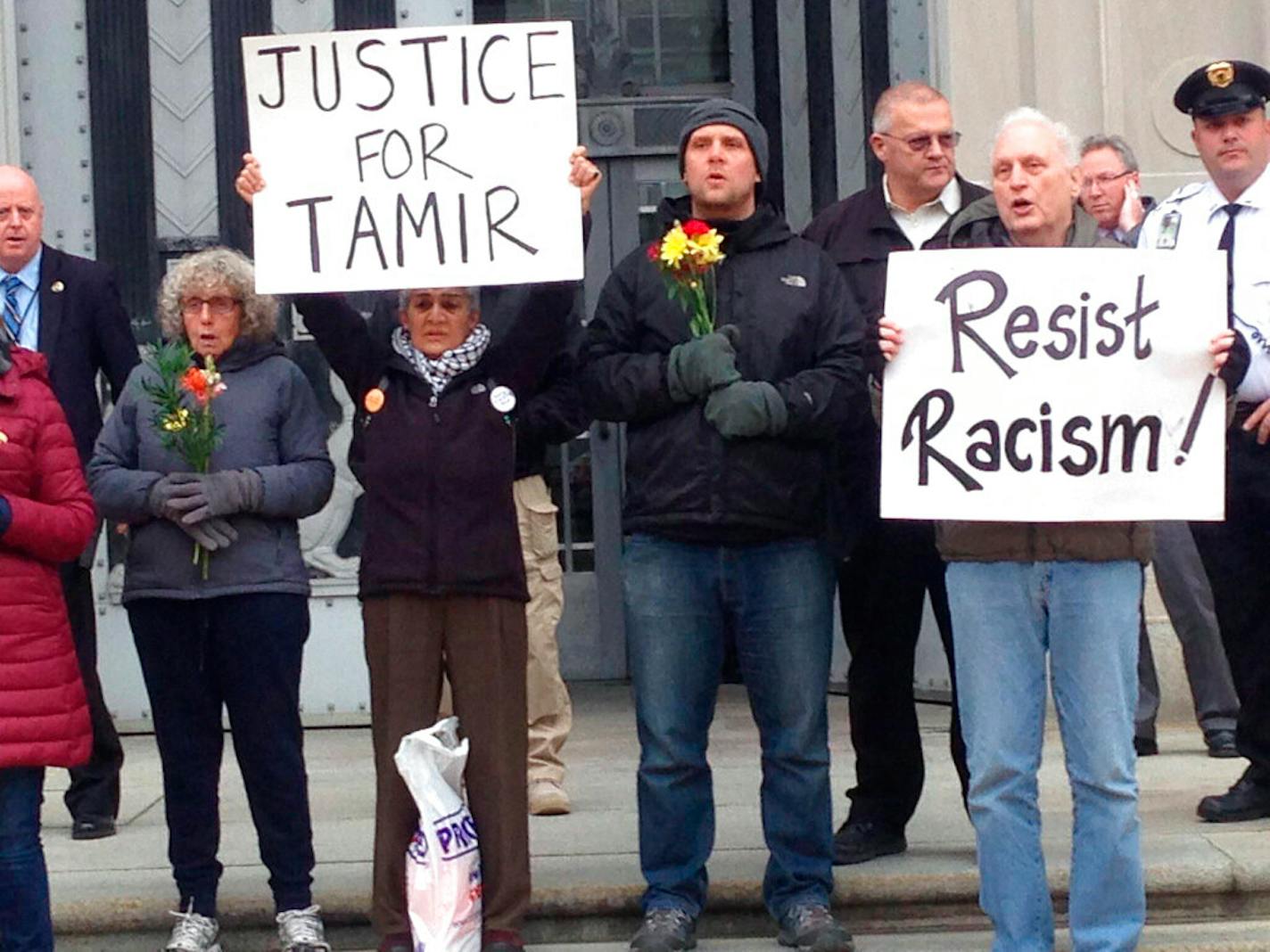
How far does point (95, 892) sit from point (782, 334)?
97.1 inches

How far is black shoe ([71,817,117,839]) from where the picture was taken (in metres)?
7.43

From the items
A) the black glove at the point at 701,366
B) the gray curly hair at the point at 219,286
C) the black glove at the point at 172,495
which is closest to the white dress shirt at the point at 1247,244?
the black glove at the point at 701,366

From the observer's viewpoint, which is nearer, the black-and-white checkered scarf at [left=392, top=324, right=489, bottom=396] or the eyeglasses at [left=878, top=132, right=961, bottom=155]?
the black-and-white checkered scarf at [left=392, top=324, right=489, bottom=396]

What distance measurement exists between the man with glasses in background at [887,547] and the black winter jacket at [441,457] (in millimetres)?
953

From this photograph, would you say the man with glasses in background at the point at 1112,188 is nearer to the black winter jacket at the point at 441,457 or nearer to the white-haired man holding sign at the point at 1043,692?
the white-haired man holding sign at the point at 1043,692

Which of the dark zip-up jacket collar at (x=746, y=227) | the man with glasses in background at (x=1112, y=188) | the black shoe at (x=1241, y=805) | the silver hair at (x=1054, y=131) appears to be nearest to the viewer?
the silver hair at (x=1054, y=131)

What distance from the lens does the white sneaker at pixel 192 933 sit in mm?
6105

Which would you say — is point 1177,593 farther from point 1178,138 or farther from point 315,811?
point 315,811

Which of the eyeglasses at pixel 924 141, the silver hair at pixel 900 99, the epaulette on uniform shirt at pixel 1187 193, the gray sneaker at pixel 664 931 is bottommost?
the gray sneaker at pixel 664 931

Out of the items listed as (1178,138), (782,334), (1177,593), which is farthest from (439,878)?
(1178,138)

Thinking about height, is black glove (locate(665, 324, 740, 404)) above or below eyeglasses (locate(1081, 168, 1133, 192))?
below

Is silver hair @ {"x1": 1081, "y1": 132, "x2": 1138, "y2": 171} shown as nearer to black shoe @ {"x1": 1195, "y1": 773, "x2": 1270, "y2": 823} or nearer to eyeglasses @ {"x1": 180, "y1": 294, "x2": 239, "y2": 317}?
black shoe @ {"x1": 1195, "y1": 773, "x2": 1270, "y2": 823}

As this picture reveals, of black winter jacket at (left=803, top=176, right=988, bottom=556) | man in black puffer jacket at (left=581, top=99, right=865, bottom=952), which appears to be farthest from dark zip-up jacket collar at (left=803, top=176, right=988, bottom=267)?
man in black puffer jacket at (left=581, top=99, right=865, bottom=952)

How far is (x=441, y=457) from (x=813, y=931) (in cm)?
154
